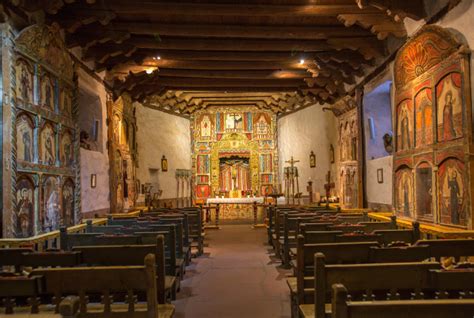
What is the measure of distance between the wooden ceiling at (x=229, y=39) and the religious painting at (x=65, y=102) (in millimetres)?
1143

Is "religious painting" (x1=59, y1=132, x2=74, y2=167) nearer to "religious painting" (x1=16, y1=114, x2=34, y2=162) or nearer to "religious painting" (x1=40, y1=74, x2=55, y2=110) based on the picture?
"religious painting" (x1=40, y1=74, x2=55, y2=110)

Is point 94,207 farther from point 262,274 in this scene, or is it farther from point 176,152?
point 176,152

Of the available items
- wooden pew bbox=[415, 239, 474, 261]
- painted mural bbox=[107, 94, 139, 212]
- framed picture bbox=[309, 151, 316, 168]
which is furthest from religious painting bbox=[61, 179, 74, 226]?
framed picture bbox=[309, 151, 316, 168]

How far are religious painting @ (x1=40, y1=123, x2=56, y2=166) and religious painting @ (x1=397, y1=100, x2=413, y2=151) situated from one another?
21.9 ft

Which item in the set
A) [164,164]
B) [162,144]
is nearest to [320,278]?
[164,164]

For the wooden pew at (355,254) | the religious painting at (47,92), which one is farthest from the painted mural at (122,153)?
the wooden pew at (355,254)

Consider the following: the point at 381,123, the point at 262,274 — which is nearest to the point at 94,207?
the point at 262,274

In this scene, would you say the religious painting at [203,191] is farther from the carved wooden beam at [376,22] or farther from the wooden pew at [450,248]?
the wooden pew at [450,248]

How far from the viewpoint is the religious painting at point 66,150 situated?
8125 millimetres

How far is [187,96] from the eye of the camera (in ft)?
58.5

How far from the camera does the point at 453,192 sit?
6625mm

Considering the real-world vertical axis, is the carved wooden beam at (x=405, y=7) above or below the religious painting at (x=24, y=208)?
above

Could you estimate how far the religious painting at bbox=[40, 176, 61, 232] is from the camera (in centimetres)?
719

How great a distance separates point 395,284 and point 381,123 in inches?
367
